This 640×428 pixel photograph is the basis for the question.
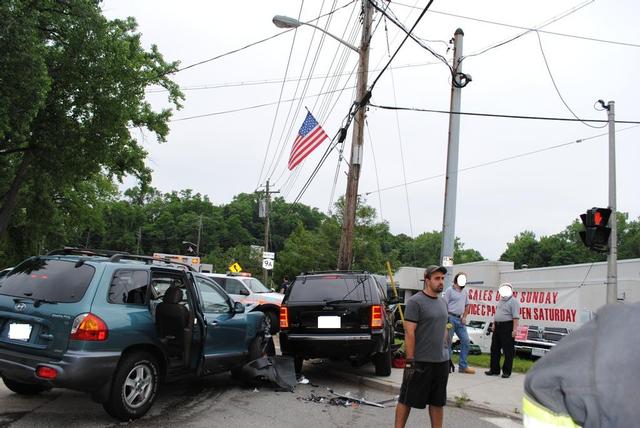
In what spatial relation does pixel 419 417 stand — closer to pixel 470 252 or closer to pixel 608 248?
pixel 608 248

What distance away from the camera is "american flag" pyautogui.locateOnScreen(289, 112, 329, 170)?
15.3 m

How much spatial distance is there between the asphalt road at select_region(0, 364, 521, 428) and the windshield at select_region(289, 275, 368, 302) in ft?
4.71

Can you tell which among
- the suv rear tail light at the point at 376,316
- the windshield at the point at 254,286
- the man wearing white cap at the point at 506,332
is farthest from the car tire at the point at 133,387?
the windshield at the point at 254,286

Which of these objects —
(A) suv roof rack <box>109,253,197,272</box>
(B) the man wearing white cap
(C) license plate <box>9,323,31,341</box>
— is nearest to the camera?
(C) license plate <box>9,323,31,341</box>

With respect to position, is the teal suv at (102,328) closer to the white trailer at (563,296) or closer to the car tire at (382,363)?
the car tire at (382,363)

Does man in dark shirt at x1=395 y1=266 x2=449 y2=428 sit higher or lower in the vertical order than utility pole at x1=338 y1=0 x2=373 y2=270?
lower

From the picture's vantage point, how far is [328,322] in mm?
8164

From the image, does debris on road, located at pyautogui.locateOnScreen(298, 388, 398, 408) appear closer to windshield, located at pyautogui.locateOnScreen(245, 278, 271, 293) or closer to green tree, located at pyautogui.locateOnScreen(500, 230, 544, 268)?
windshield, located at pyautogui.locateOnScreen(245, 278, 271, 293)

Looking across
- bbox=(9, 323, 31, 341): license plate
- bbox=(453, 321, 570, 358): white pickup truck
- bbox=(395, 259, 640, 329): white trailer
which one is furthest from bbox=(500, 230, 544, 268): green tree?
bbox=(9, 323, 31, 341): license plate

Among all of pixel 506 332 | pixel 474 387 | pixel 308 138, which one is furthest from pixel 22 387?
pixel 308 138

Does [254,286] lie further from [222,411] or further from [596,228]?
[222,411]

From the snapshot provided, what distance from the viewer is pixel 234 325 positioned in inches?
293

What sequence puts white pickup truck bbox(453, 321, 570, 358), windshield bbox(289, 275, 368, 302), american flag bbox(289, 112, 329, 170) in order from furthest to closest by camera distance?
american flag bbox(289, 112, 329, 170)
white pickup truck bbox(453, 321, 570, 358)
windshield bbox(289, 275, 368, 302)

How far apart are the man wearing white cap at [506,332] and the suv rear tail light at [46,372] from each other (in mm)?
7061
